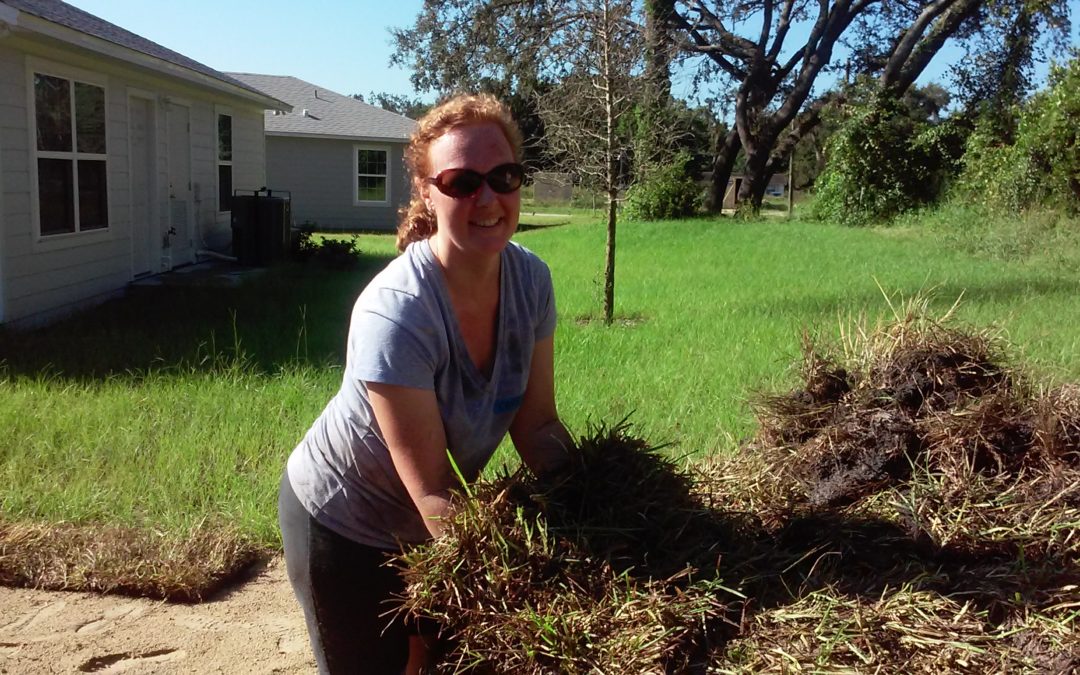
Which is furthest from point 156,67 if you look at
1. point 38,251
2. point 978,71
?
point 978,71

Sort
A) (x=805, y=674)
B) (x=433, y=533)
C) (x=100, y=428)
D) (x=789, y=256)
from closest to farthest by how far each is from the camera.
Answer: (x=805, y=674), (x=433, y=533), (x=100, y=428), (x=789, y=256)

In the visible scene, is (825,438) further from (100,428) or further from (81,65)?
(81,65)

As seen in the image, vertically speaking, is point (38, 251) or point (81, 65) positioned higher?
point (81, 65)

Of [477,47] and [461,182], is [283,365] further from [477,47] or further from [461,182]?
[477,47]

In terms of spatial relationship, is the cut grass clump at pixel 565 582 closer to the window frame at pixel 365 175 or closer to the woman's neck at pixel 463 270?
the woman's neck at pixel 463 270

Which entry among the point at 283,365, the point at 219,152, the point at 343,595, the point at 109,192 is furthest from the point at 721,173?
the point at 343,595

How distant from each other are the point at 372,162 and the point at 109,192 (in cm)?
1473

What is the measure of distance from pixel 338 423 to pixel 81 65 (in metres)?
9.89

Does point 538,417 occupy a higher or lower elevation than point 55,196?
lower

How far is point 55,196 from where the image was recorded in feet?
32.1

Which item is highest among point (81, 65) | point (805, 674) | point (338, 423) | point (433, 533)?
point (81, 65)

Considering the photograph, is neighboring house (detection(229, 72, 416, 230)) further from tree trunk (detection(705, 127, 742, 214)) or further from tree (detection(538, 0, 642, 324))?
tree (detection(538, 0, 642, 324))

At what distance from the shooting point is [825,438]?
311 centimetres

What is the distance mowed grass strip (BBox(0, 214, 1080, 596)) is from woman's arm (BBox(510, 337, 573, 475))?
4.8 inches
